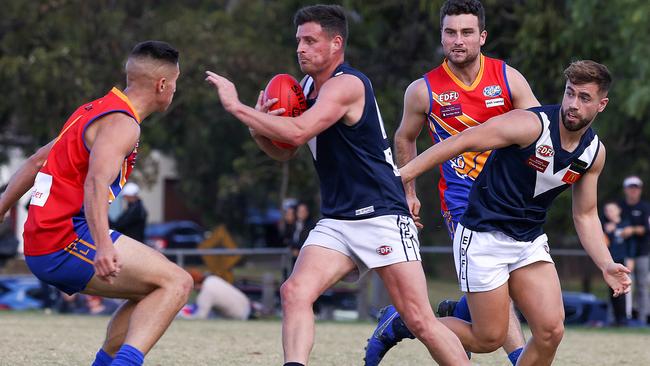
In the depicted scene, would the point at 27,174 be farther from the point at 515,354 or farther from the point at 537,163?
the point at 515,354

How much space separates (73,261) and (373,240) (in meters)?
1.60

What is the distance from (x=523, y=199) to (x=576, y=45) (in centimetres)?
1283

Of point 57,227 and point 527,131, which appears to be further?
point 527,131

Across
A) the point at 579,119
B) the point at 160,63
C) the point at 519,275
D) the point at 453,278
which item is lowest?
the point at 453,278

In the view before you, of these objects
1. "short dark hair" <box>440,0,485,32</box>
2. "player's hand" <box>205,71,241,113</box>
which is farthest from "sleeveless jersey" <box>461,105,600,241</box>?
"player's hand" <box>205,71,241,113</box>

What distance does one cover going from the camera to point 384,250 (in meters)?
6.46

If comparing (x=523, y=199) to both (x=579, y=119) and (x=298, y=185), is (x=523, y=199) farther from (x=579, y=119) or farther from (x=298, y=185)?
(x=298, y=185)

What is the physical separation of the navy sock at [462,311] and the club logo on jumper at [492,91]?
1331 millimetres

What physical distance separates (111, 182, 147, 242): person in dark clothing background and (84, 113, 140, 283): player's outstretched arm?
9.98 metres

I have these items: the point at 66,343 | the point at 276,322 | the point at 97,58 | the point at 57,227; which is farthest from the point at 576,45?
the point at 57,227

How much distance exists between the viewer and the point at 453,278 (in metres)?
31.1

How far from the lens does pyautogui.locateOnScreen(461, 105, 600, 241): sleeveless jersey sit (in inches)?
264

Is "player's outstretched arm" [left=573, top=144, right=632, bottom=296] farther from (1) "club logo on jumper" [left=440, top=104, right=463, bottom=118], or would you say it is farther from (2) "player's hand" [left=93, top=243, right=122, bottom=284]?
(2) "player's hand" [left=93, top=243, right=122, bottom=284]

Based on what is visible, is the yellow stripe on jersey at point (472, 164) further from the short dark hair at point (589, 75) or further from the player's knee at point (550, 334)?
the player's knee at point (550, 334)
